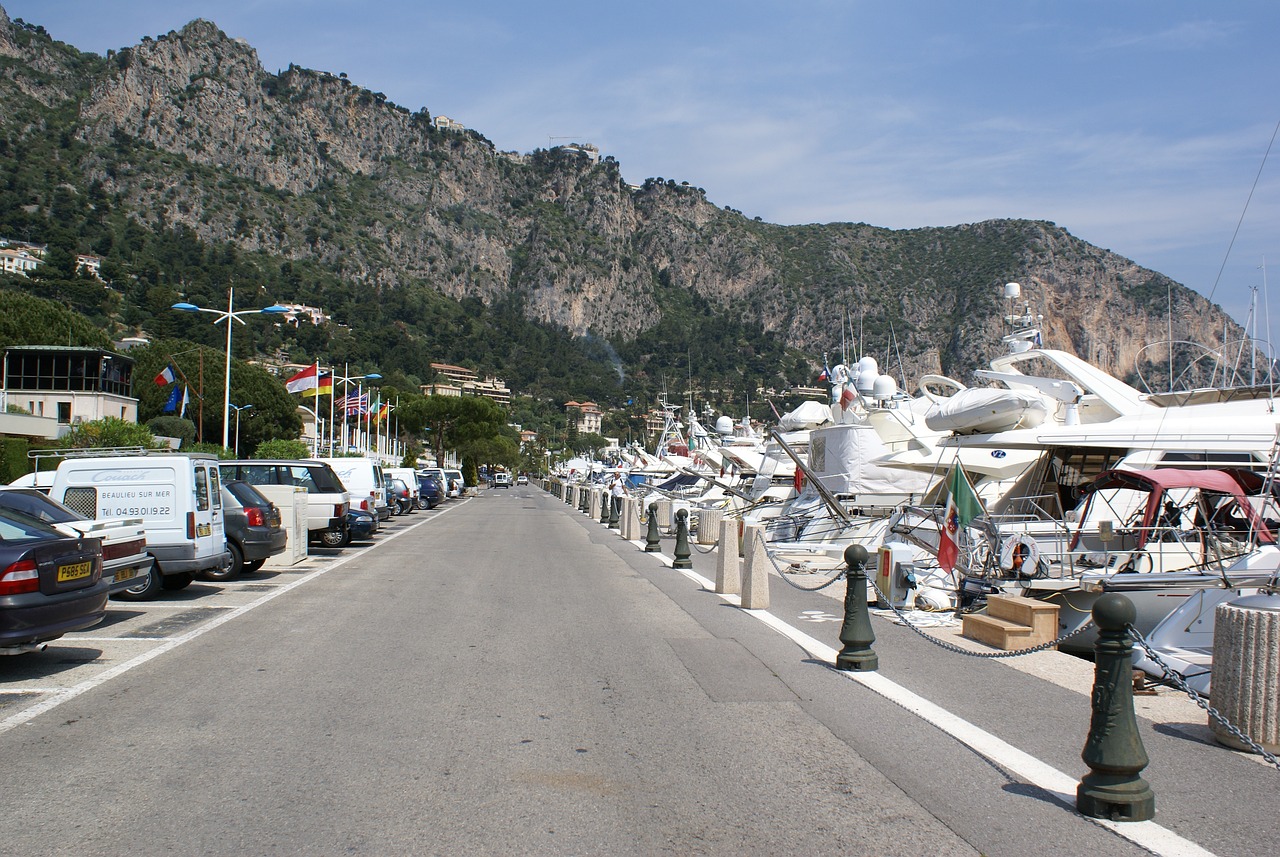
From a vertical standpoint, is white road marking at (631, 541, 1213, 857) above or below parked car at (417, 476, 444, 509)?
above

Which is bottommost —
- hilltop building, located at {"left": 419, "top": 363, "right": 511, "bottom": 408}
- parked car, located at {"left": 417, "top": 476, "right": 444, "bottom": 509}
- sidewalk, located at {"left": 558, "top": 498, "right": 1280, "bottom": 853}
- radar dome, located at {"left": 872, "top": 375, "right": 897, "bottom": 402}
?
parked car, located at {"left": 417, "top": 476, "right": 444, "bottom": 509}

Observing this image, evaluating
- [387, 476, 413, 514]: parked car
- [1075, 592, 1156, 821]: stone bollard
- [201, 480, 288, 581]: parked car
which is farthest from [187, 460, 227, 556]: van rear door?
[387, 476, 413, 514]: parked car

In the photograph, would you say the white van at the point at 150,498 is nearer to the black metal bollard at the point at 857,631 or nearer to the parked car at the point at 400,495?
the black metal bollard at the point at 857,631

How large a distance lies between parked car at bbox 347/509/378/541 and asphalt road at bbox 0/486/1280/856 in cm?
1289

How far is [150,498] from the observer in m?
14.3

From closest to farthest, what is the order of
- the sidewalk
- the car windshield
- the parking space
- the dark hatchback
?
the sidewalk
the dark hatchback
the parking space
the car windshield

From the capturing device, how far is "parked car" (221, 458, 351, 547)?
24047mm

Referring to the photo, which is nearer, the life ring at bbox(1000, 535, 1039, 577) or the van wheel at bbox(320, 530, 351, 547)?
the life ring at bbox(1000, 535, 1039, 577)

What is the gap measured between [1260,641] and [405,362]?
160214 millimetres

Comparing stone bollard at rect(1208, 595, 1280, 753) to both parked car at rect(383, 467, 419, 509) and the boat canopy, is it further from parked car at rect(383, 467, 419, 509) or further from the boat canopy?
parked car at rect(383, 467, 419, 509)

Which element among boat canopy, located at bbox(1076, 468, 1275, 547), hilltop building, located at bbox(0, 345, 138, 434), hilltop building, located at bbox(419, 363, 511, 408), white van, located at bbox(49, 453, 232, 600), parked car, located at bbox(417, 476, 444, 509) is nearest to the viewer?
boat canopy, located at bbox(1076, 468, 1275, 547)

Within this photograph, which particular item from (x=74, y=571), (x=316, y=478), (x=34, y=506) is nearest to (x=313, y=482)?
(x=316, y=478)

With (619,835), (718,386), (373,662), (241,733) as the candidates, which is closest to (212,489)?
(373,662)

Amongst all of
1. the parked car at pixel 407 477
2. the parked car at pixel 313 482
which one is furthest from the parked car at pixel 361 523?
the parked car at pixel 407 477
